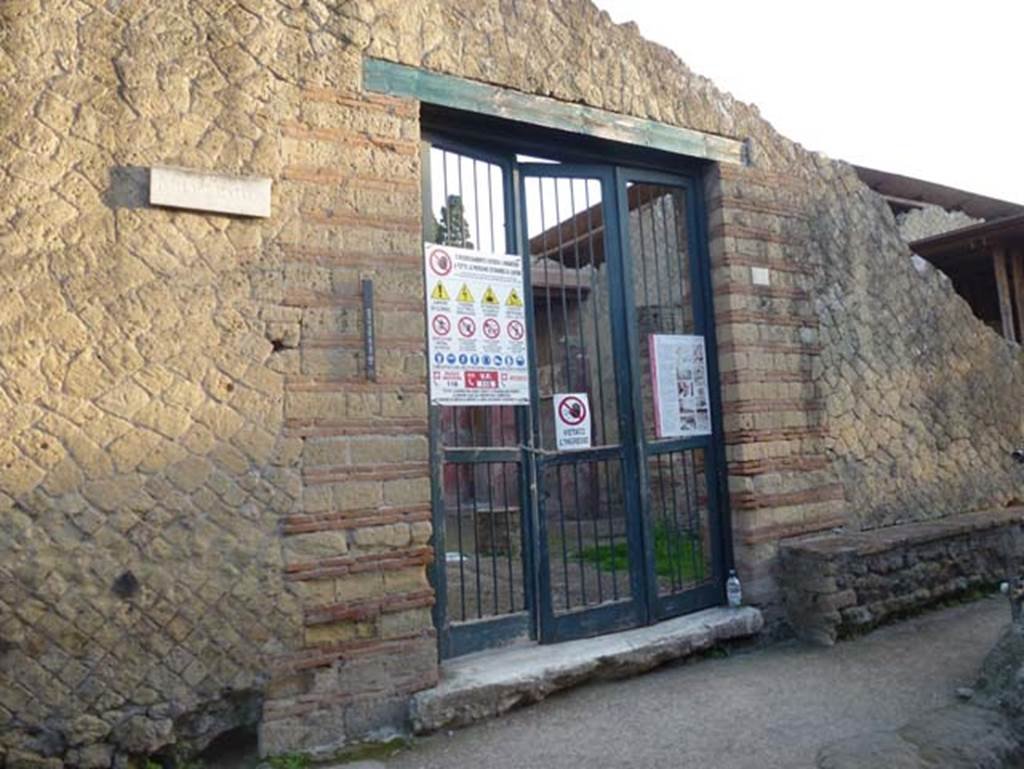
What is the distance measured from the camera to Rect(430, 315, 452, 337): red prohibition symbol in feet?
14.6

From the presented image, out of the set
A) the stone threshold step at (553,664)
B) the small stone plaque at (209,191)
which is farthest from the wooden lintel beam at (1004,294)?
the small stone plaque at (209,191)

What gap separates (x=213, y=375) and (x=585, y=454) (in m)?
2.34

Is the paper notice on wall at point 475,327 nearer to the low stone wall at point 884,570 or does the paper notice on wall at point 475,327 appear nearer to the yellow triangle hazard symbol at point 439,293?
the yellow triangle hazard symbol at point 439,293

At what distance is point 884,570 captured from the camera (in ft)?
18.2

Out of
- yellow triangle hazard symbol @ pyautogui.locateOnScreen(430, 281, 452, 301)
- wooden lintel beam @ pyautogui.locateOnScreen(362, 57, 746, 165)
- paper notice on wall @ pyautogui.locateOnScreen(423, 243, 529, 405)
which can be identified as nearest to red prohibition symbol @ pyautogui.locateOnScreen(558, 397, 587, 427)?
paper notice on wall @ pyautogui.locateOnScreen(423, 243, 529, 405)

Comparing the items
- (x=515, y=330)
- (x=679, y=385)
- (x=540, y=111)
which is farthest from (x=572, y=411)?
(x=540, y=111)

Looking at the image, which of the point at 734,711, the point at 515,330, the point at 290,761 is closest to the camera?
the point at 290,761

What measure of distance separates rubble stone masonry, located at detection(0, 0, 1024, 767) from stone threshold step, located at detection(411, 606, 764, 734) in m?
0.17

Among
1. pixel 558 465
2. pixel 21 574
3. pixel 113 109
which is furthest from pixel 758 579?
pixel 113 109

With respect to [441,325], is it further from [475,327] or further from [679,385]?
[679,385]

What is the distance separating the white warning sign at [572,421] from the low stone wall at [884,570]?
1.70m

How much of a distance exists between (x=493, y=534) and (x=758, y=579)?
2003 mm

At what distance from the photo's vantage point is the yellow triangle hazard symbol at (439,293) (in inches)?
176

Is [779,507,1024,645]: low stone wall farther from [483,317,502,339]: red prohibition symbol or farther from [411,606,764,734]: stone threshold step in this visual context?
[483,317,502,339]: red prohibition symbol
